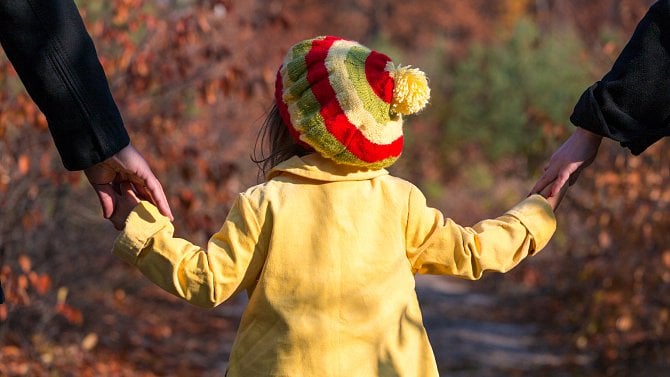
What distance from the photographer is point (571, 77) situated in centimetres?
1688

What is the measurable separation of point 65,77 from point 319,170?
652 mm

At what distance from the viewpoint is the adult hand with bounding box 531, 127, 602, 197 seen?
3.13 meters

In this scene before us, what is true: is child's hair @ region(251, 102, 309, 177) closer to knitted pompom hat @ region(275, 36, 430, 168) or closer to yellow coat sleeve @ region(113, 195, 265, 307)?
knitted pompom hat @ region(275, 36, 430, 168)

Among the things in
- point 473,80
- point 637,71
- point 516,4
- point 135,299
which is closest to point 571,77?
point 473,80

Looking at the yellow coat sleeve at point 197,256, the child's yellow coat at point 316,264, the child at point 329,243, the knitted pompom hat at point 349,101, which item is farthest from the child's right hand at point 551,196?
the yellow coat sleeve at point 197,256

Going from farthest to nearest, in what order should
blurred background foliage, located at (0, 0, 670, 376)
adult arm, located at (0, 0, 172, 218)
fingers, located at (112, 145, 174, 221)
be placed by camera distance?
blurred background foliage, located at (0, 0, 670, 376) < fingers, located at (112, 145, 174, 221) < adult arm, located at (0, 0, 172, 218)

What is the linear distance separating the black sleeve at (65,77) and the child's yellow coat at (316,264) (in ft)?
0.66

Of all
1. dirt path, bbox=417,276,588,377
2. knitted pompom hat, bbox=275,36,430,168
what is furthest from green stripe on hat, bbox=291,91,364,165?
dirt path, bbox=417,276,588,377

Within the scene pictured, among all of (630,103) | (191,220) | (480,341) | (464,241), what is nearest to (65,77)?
(464,241)

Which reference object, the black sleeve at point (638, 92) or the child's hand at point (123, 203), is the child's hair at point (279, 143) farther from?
the black sleeve at point (638, 92)

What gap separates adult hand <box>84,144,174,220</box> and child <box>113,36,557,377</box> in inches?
1.4

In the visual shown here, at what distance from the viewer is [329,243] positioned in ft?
8.73

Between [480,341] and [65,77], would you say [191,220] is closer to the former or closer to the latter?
[65,77]

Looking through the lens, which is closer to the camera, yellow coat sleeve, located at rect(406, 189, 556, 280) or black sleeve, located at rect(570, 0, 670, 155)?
yellow coat sleeve, located at rect(406, 189, 556, 280)
